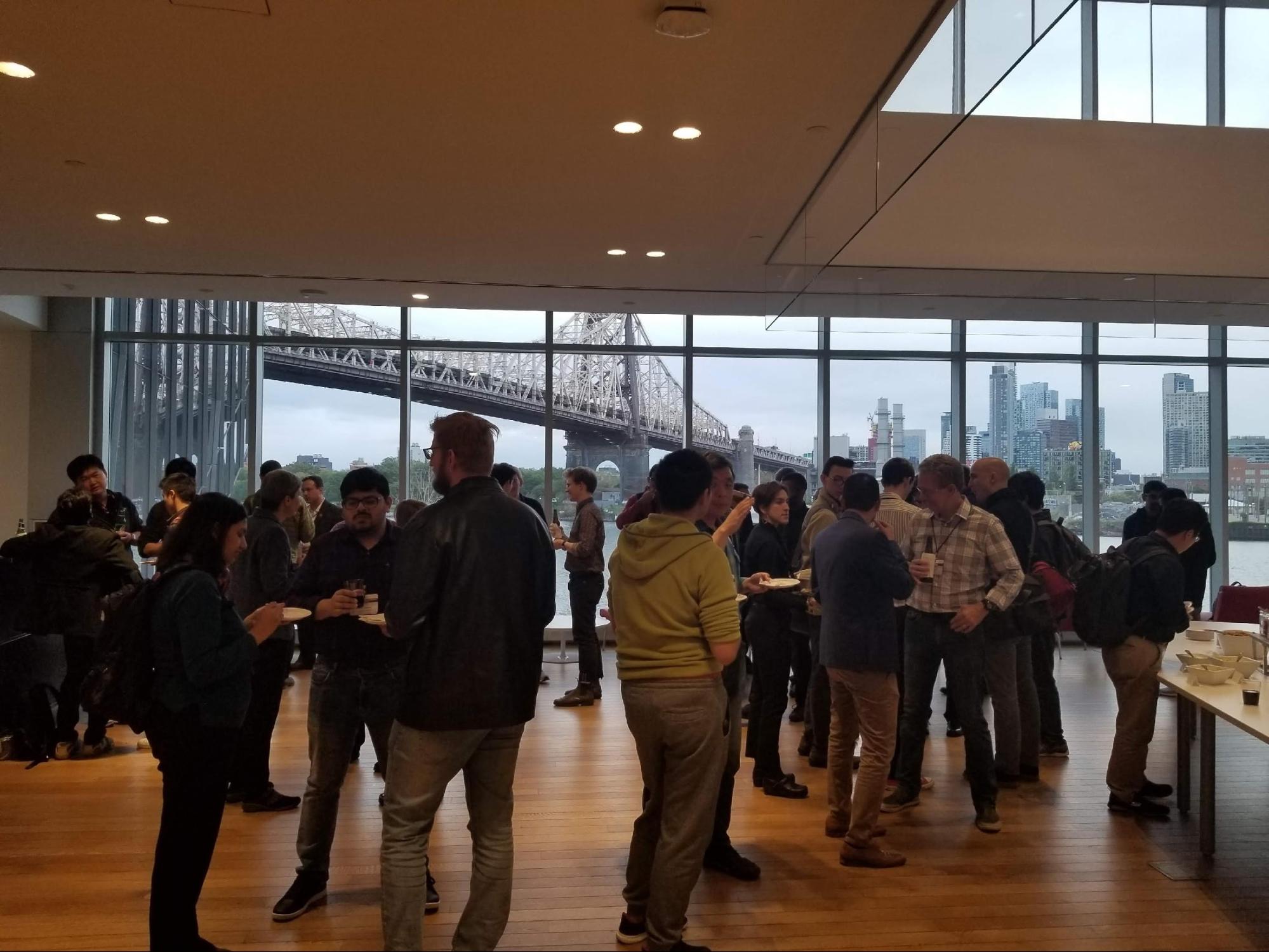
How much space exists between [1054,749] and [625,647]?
12.2 feet

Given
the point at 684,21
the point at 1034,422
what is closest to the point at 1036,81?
the point at 684,21

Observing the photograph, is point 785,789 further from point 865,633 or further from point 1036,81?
point 1036,81

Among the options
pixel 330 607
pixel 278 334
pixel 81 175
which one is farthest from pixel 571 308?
pixel 330 607

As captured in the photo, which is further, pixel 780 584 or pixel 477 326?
pixel 477 326

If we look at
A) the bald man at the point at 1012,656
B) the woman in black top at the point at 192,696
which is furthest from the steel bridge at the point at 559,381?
Answer: the woman in black top at the point at 192,696

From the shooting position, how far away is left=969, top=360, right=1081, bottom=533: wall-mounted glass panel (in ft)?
31.1

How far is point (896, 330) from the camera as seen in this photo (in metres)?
6.08

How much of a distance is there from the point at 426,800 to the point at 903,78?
3005 millimetres

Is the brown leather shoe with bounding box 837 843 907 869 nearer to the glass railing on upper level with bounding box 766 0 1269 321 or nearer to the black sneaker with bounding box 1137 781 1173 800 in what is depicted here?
the black sneaker with bounding box 1137 781 1173 800

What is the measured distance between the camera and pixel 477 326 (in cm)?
948

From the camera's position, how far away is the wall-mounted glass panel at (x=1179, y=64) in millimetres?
4691

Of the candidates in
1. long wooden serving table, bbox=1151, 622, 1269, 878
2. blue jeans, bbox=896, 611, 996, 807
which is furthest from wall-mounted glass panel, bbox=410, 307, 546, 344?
long wooden serving table, bbox=1151, 622, 1269, 878

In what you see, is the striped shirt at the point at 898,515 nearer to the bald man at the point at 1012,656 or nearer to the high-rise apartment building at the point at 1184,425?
the bald man at the point at 1012,656

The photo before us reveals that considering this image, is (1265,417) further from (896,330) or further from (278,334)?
(278,334)
